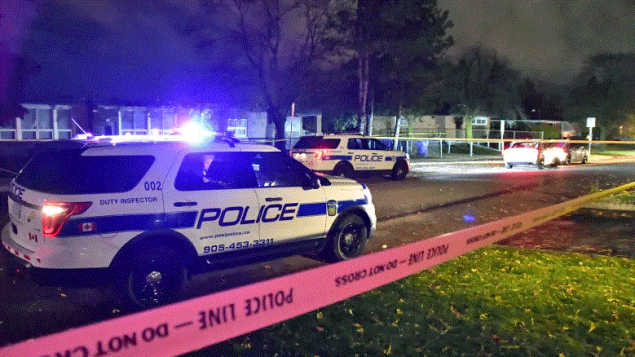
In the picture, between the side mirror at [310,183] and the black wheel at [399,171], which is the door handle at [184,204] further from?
the black wheel at [399,171]

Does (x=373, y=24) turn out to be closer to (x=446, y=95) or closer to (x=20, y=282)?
(x=446, y=95)

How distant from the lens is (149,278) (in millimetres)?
5566

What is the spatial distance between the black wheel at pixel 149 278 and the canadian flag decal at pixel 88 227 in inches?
17.3

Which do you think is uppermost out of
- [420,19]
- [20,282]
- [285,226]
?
[420,19]

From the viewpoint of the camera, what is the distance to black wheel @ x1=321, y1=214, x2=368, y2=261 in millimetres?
7371

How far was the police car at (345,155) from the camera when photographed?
17.7 metres

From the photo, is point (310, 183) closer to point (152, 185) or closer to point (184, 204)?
point (184, 204)

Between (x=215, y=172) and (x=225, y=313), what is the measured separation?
2.63 m

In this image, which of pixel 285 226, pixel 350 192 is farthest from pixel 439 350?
pixel 350 192

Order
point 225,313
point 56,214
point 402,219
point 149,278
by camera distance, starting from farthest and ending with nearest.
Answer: point 402,219 < point 149,278 < point 56,214 < point 225,313

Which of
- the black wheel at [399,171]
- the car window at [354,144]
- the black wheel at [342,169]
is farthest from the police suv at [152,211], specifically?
the black wheel at [399,171]

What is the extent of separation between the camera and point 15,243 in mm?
5465

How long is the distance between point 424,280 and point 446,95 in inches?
1652

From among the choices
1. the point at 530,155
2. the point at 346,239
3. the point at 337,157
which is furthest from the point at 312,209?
the point at 530,155
